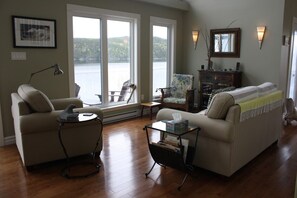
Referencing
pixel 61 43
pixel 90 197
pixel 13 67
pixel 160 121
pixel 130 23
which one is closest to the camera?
pixel 90 197

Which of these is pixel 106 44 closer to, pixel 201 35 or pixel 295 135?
pixel 201 35

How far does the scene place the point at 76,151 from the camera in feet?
10.9

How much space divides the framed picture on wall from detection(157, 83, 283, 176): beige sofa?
7.33 ft

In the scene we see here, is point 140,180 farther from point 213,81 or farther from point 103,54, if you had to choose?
point 213,81

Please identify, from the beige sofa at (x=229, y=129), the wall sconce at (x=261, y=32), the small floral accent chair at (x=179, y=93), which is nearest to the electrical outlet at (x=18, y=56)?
the beige sofa at (x=229, y=129)

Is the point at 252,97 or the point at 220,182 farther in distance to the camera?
the point at 252,97

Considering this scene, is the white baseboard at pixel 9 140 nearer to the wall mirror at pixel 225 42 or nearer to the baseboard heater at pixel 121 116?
the baseboard heater at pixel 121 116

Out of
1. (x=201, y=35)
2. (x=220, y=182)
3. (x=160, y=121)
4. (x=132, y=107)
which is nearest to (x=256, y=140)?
(x=220, y=182)

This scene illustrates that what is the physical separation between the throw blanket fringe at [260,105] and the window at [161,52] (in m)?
2.87

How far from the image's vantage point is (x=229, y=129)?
271 centimetres

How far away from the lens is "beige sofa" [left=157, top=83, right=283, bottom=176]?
278 centimetres

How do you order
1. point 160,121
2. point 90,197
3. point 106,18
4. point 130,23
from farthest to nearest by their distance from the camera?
1. point 130,23
2. point 106,18
3. point 160,121
4. point 90,197

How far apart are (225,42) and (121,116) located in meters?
2.81

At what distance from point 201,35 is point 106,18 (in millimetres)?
2451
